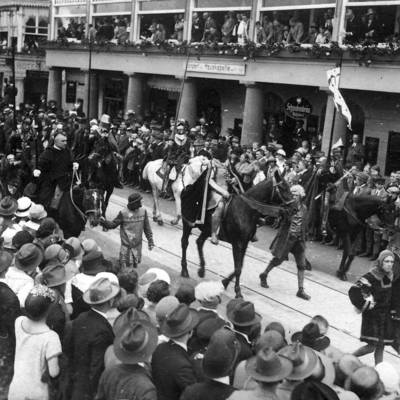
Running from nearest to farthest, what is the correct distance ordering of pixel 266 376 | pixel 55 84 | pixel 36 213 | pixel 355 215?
pixel 266 376
pixel 36 213
pixel 355 215
pixel 55 84

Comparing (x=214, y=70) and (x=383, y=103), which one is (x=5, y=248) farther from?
(x=214, y=70)

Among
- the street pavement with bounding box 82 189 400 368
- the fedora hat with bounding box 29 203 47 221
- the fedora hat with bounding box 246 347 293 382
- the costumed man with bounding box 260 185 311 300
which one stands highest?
the fedora hat with bounding box 246 347 293 382

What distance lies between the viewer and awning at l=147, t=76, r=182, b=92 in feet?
101

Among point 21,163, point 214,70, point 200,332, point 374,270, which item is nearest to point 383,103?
point 214,70

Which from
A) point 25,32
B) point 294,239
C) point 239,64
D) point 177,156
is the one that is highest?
point 25,32

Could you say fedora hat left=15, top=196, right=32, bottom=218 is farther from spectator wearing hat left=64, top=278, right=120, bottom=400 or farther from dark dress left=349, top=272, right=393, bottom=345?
spectator wearing hat left=64, top=278, right=120, bottom=400

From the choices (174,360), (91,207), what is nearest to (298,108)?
(91,207)

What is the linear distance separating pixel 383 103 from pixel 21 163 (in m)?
12.1

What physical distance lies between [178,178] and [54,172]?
4.31 meters

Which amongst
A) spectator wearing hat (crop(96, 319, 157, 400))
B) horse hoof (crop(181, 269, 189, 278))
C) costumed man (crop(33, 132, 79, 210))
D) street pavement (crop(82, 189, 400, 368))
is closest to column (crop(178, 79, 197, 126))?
street pavement (crop(82, 189, 400, 368))

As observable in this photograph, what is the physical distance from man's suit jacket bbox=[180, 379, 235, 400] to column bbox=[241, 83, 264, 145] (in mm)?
20895

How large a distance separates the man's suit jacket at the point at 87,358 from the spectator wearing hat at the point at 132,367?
527 millimetres

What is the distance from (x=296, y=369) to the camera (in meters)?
4.64

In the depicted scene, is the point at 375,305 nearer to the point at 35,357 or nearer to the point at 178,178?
the point at 35,357
